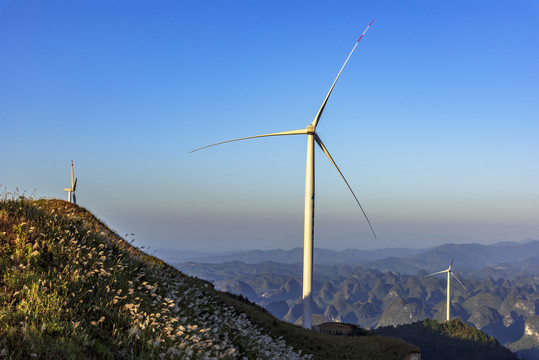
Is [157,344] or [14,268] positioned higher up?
[14,268]

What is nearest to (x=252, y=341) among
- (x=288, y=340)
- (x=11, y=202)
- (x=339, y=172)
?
(x=288, y=340)

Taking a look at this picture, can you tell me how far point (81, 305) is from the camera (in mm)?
13133

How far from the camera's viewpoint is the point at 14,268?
13453 millimetres

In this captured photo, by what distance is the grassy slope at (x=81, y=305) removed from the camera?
11.1 metres

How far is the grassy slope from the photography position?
11.1 meters

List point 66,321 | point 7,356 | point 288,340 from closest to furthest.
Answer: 1. point 7,356
2. point 66,321
3. point 288,340

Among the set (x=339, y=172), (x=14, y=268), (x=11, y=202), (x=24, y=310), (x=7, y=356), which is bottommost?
(x=7, y=356)

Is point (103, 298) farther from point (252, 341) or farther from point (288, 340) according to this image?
point (288, 340)

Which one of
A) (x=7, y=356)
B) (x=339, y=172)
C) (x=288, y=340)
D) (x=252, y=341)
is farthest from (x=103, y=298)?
(x=339, y=172)

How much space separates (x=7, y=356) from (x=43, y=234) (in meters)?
7.23

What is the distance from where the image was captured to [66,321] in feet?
38.4

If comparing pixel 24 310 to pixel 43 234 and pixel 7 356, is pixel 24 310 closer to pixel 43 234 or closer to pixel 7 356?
pixel 7 356

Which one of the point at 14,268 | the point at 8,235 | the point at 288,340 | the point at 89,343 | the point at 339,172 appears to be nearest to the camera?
the point at 89,343

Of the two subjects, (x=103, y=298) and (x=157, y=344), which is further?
(x=103, y=298)
